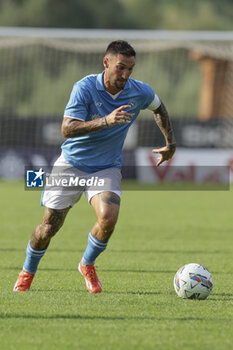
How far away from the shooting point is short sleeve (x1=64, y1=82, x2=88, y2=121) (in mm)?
6065

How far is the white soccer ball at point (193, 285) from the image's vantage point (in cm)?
603

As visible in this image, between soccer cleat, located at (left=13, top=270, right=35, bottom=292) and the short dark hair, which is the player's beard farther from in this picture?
soccer cleat, located at (left=13, top=270, right=35, bottom=292)

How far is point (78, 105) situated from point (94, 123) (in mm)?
349

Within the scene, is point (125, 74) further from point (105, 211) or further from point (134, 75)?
point (134, 75)

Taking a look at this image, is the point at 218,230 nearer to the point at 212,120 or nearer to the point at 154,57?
the point at 212,120

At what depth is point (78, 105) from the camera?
611 cm

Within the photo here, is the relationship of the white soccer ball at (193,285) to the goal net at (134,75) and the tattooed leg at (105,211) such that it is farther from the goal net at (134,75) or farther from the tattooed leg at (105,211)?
the goal net at (134,75)

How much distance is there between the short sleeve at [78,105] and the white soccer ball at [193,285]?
65.2 inches

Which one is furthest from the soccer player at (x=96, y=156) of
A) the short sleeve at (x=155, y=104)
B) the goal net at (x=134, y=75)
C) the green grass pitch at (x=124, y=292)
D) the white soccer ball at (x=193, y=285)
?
the goal net at (x=134, y=75)

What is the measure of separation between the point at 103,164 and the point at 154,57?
4147cm

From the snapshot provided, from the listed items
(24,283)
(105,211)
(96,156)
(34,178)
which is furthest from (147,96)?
(24,283)

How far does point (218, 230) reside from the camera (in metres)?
12.2

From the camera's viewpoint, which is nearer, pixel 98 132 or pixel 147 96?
pixel 98 132

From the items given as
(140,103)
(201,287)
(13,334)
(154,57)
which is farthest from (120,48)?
(154,57)
